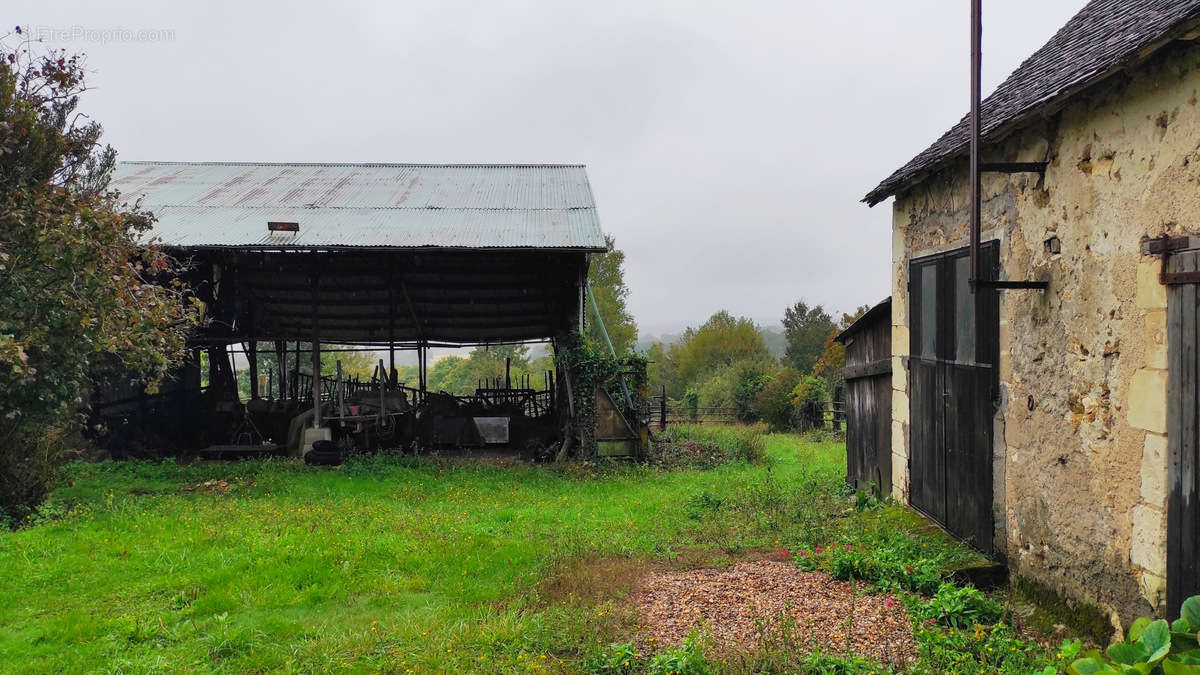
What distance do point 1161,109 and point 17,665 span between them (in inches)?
301

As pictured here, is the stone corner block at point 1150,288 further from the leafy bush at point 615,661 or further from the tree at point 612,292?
the tree at point 612,292

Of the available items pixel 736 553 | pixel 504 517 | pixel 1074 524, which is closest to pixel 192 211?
pixel 504 517

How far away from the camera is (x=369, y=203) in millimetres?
16141

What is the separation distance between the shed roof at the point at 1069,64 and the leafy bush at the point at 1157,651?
270cm

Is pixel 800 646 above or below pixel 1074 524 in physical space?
below

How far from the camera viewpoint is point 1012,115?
4980 mm

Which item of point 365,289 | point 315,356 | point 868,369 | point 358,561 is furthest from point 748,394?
point 358,561

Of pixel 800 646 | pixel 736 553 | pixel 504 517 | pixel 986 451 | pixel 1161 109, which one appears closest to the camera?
pixel 1161 109

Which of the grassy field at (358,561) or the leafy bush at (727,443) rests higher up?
the grassy field at (358,561)

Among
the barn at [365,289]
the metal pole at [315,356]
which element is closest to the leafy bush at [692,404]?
the barn at [365,289]

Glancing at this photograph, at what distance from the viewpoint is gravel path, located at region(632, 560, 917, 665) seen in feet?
15.0

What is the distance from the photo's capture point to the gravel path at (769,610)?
458 centimetres

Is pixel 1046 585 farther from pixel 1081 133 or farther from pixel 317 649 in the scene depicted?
pixel 317 649

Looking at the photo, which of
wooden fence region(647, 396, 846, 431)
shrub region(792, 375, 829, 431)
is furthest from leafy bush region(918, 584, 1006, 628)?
shrub region(792, 375, 829, 431)
